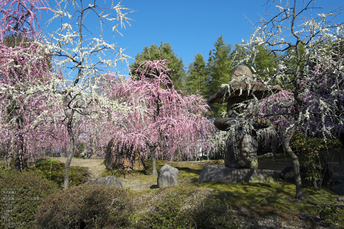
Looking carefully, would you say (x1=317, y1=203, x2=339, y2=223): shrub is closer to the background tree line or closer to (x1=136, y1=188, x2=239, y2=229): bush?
(x1=136, y1=188, x2=239, y2=229): bush

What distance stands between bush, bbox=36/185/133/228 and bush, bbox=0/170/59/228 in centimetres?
79

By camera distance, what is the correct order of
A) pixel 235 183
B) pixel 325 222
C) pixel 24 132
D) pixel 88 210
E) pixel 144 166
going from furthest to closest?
pixel 144 166
pixel 235 183
pixel 24 132
pixel 325 222
pixel 88 210

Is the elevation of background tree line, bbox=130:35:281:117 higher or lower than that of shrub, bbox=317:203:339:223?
higher

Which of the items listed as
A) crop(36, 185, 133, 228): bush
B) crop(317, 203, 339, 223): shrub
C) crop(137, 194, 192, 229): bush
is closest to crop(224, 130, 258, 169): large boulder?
crop(317, 203, 339, 223): shrub

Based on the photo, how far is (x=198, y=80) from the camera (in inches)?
1051

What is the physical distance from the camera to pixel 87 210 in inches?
150

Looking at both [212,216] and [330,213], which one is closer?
[212,216]

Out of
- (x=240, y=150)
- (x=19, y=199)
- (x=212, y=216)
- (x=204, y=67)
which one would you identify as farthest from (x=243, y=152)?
(x=204, y=67)

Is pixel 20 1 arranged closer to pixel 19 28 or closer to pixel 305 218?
pixel 19 28

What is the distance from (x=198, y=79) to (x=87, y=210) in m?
24.1

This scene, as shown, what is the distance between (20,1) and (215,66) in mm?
24138

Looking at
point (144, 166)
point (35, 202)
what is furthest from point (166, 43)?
point (35, 202)

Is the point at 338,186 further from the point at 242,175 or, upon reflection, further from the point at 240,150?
the point at 240,150

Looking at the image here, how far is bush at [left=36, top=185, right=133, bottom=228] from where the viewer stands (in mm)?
3781
